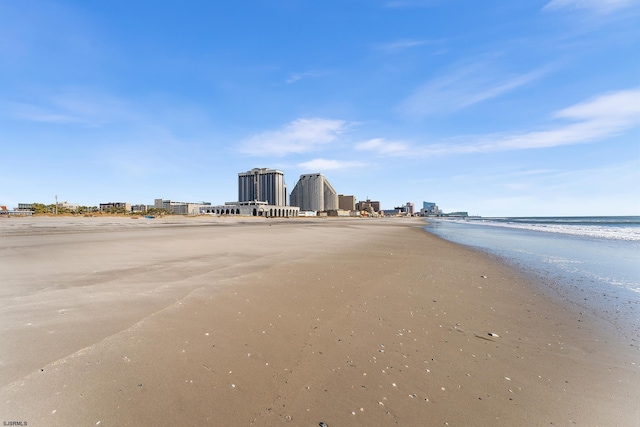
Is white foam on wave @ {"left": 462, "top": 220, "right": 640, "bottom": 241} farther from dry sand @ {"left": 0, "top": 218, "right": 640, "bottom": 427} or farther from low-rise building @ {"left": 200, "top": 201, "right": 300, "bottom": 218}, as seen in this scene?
low-rise building @ {"left": 200, "top": 201, "right": 300, "bottom": 218}

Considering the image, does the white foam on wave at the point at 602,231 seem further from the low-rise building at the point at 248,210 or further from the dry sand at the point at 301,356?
the low-rise building at the point at 248,210

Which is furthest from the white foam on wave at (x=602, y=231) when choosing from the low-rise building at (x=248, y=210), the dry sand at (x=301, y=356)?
the low-rise building at (x=248, y=210)

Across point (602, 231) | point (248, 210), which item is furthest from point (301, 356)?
point (248, 210)

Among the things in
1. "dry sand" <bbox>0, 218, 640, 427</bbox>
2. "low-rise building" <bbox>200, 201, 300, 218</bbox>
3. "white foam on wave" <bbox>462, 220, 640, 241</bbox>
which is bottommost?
"white foam on wave" <bbox>462, 220, 640, 241</bbox>

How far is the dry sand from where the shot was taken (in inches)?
112

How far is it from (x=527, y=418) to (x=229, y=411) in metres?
3.06

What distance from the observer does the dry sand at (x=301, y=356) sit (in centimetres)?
285

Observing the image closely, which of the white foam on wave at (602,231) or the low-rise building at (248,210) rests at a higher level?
the low-rise building at (248,210)

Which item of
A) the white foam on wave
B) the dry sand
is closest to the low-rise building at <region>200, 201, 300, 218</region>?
the white foam on wave

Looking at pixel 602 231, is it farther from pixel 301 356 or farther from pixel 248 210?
pixel 248 210

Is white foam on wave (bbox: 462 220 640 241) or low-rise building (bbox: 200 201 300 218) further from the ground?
low-rise building (bbox: 200 201 300 218)

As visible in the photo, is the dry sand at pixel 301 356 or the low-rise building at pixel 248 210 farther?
the low-rise building at pixel 248 210

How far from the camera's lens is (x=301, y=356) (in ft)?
12.9

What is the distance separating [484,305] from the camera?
251 inches
